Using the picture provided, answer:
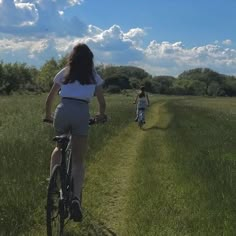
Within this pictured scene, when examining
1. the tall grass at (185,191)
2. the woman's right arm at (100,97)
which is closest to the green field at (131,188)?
the tall grass at (185,191)

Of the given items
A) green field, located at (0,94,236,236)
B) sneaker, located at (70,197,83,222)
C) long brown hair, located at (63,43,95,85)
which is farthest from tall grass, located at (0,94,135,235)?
long brown hair, located at (63,43,95,85)

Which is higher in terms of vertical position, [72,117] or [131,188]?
[72,117]

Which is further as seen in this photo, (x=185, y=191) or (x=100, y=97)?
(x=185, y=191)

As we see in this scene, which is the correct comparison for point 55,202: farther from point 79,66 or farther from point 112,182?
point 112,182

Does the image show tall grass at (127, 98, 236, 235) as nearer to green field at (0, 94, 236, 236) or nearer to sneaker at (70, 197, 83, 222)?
green field at (0, 94, 236, 236)

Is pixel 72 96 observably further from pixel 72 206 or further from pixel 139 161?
pixel 139 161

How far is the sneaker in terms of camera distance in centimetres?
680

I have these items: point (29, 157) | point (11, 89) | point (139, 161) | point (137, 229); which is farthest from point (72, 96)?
point (11, 89)

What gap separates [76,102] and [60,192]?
122 centimetres

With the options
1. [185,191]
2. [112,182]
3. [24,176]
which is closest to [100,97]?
[24,176]

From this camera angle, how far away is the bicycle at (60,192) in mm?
6676

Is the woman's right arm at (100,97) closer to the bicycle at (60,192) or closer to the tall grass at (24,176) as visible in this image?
the bicycle at (60,192)

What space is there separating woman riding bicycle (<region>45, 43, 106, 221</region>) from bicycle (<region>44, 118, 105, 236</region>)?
11 centimetres

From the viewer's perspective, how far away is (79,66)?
276 inches
